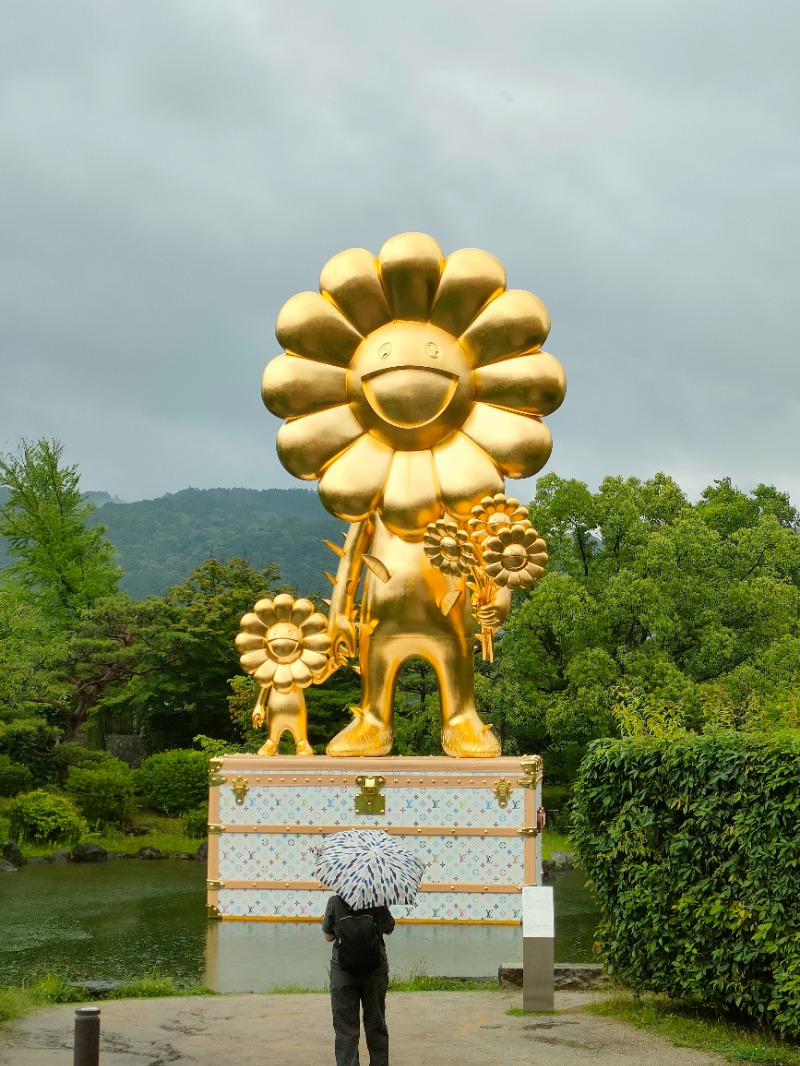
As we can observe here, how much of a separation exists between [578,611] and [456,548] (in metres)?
9.81

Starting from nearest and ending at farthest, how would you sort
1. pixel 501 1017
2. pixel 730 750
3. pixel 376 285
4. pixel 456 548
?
pixel 730 750 < pixel 501 1017 < pixel 456 548 < pixel 376 285

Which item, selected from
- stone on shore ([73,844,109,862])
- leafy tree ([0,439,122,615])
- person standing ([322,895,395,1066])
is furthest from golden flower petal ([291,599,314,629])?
leafy tree ([0,439,122,615])

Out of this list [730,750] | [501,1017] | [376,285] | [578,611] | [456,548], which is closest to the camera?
[730,750]

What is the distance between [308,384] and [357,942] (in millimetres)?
7980

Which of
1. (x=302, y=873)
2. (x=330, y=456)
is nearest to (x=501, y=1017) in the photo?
(x=302, y=873)

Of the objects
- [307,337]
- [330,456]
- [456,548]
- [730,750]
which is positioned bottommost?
[730,750]

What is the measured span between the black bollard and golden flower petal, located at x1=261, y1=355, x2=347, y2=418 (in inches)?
330

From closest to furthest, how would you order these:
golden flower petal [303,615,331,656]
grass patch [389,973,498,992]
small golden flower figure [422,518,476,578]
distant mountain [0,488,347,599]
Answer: grass patch [389,973,498,992], small golden flower figure [422,518,476,578], golden flower petal [303,615,331,656], distant mountain [0,488,347,599]

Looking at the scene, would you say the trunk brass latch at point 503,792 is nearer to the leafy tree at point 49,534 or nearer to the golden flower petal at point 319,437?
the golden flower petal at point 319,437

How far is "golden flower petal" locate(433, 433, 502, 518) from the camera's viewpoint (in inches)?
486

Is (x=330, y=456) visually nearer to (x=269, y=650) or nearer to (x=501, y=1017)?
(x=269, y=650)

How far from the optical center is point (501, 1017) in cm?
761

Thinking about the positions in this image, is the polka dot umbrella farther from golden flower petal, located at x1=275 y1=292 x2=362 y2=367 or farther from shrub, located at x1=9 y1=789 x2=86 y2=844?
shrub, located at x1=9 y1=789 x2=86 y2=844

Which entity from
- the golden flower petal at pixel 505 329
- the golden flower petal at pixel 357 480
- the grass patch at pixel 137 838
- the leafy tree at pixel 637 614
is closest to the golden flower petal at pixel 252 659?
the golden flower petal at pixel 357 480
